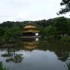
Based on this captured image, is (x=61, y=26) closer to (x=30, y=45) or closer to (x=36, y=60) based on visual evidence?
(x=30, y=45)

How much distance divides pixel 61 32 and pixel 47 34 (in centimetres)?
734

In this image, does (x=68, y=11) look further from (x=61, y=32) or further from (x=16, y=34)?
(x=16, y=34)

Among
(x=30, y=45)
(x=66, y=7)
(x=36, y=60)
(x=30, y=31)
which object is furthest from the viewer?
(x=30, y=31)

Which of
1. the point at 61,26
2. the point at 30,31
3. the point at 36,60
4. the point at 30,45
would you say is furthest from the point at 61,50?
the point at 30,31

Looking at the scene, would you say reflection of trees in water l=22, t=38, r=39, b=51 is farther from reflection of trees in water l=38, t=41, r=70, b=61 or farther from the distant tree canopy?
the distant tree canopy

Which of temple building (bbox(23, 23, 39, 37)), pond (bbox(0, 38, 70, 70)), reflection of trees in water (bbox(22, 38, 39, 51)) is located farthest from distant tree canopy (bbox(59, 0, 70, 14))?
temple building (bbox(23, 23, 39, 37))

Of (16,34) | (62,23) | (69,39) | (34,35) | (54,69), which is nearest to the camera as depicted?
(54,69)

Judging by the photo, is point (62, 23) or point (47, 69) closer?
point (47, 69)

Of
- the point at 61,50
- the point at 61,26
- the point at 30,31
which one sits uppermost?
the point at 61,26

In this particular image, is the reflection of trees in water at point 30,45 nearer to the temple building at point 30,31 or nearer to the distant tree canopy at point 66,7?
the distant tree canopy at point 66,7

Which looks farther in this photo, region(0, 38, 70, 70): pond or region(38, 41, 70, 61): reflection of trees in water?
region(38, 41, 70, 61): reflection of trees in water

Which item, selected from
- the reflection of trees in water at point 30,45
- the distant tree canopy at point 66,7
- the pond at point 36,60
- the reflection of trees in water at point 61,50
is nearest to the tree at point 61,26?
the reflection of trees in water at point 30,45

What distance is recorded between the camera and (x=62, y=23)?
3884cm

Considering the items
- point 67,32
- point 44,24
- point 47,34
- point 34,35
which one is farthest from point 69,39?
point 44,24
